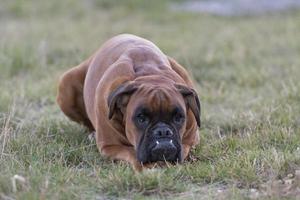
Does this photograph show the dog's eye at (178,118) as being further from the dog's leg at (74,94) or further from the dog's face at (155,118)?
the dog's leg at (74,94)

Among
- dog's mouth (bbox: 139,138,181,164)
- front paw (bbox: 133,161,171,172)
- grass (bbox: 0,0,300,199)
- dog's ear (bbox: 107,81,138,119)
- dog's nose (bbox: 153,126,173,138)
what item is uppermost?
dog's ear (bbox: 107,81,138,119)

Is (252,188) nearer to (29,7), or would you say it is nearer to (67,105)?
(67,105)

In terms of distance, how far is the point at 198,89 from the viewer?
8.66 m

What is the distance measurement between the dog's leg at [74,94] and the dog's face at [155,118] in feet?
4.57

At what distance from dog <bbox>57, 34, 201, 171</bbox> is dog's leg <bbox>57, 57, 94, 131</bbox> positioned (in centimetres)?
33

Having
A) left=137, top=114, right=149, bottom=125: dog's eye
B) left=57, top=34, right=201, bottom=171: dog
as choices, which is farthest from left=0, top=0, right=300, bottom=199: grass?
left=137, top=114, right=149, bottom=125: dog's eye

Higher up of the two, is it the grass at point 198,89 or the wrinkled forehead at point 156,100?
the wrinkled forehead at point 156,100

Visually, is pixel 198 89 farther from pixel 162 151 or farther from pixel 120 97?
pixel 162 151

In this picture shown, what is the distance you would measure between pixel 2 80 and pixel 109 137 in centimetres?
329

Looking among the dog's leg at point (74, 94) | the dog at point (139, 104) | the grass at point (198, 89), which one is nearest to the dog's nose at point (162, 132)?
the dog at point (139, 104)

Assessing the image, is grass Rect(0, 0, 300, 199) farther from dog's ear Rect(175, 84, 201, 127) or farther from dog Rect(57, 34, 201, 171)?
dog's ear Rect(175, 84, 201, 127)

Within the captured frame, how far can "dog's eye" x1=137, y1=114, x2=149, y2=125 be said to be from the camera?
541cm

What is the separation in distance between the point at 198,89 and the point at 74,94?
2.04 meters

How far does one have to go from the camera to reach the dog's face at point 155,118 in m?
5.36
